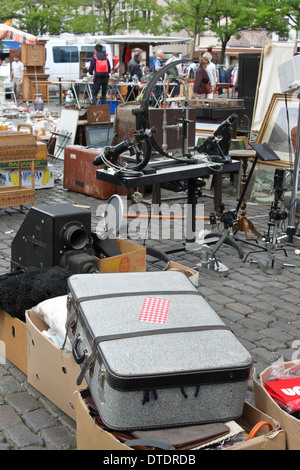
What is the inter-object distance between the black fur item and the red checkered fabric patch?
3.39 ft

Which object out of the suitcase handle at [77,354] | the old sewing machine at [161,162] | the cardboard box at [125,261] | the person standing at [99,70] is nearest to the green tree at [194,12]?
the person standing at [99,70]

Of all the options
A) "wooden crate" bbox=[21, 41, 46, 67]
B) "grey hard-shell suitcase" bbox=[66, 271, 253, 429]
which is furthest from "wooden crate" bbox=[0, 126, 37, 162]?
"wooden crate" bbox=[21, 41, 46, 67]

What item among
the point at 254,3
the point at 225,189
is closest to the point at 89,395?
the point at 225,189

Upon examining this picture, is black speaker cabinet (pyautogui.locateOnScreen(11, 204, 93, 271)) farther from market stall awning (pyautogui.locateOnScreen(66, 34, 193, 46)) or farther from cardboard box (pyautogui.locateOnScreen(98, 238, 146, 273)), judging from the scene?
market stall awning (pyautogui.locateOnScreen(66, 34, 193, 46))

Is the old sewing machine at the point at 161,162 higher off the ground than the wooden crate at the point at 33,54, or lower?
lower

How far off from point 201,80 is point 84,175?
512cm

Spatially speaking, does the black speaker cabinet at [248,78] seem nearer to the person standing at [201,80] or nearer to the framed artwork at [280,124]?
the person standing at [201,80]

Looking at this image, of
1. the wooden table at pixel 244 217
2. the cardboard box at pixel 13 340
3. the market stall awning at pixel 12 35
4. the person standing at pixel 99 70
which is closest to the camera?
the cardboard box at pixel 13 340

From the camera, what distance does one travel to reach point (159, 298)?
10.2 ft

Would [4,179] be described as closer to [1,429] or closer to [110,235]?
[110,235]

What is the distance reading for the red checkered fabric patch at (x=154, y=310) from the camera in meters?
2.91

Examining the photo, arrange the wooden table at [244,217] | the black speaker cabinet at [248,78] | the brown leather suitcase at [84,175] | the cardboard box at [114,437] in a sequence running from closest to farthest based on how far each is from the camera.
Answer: the cardboard box at [114,437] → the wooden table at [244,217] → the brown leather suitcase at [84,175] → the black speaker cabinet at [248,78]
